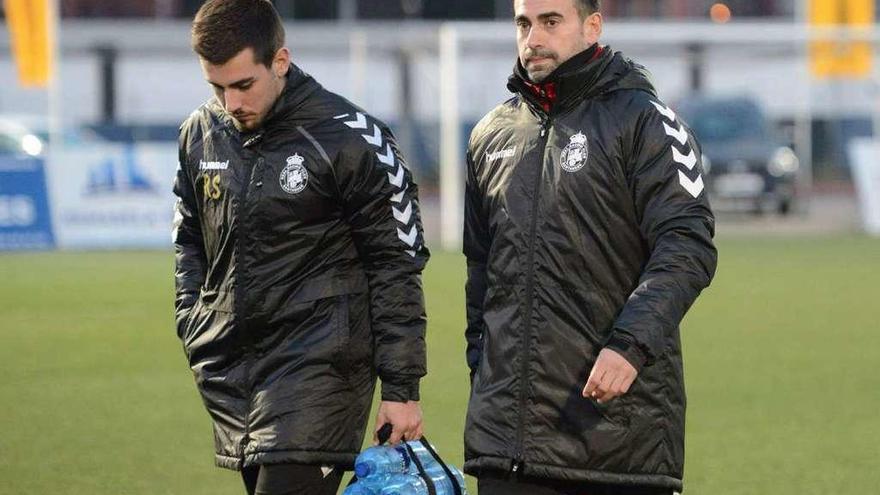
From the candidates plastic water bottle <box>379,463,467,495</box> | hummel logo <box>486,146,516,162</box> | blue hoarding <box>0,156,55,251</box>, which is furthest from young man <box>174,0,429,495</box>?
blue hoarding <box>0,156,55,251</box>

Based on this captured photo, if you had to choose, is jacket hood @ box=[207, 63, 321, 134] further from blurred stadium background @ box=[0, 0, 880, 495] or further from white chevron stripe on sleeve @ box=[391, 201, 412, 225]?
blurred stadium background @ box=[0, 0, 880, 495]

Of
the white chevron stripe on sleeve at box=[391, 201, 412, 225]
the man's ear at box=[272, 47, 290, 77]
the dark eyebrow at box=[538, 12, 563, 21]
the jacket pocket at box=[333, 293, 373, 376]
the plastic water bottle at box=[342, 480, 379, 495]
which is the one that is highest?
the dark eyebrow at box=[538, 12, 563, 21]

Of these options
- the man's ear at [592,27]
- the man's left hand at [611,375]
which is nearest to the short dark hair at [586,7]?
the man's ear at [592,27]

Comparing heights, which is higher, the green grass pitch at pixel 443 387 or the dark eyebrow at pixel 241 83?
the dark eyebrow at pixel 241 83

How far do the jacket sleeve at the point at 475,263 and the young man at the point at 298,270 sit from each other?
0.60 feet

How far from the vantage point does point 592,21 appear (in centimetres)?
479

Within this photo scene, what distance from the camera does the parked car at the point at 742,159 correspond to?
28266mm

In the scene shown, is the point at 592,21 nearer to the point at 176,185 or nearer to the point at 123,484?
the point at 176,185

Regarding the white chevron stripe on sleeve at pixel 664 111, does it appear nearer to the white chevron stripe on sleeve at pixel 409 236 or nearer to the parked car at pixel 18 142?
the white chevron stripe on sleeve at pixel 409 236

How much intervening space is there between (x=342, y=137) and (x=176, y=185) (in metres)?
0.60

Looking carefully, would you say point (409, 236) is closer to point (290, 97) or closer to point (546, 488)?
point (290, 97)

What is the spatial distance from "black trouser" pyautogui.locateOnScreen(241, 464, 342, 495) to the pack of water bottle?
6.3 inches

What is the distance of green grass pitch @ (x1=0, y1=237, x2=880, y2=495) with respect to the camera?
8.02 metres

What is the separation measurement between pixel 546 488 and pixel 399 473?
16.5 inches
